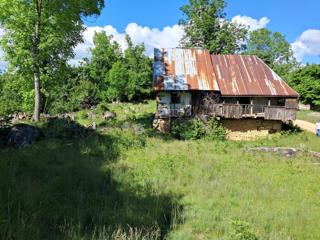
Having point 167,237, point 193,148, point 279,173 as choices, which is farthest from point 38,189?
point 193,148

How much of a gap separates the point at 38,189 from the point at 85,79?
4740 centimetres

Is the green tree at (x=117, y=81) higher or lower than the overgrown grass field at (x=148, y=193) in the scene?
higher

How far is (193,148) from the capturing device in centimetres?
2000

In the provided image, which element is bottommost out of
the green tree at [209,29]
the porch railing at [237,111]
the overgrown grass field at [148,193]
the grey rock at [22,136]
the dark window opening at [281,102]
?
the overgrown grass field at [148,193]

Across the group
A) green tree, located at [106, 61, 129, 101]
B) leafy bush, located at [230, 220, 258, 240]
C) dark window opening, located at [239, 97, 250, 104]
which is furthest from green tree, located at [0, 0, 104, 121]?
green tree, located at [106, 61, 129, 101]

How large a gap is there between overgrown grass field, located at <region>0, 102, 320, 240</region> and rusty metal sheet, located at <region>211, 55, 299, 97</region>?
10.7 metres

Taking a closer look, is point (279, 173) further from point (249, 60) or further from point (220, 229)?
point (249, 60)

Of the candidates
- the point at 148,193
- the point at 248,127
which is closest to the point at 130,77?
the point at 248,127

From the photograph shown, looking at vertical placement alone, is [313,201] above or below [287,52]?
below

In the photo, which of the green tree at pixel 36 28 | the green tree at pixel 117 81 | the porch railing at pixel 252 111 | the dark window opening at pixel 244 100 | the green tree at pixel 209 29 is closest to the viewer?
the green tree at pixel 36 28

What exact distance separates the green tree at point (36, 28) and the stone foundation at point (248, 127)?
47.4 feet

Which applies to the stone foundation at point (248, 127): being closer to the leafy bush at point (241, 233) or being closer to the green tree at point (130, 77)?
the leafy bush at point (241, 233)

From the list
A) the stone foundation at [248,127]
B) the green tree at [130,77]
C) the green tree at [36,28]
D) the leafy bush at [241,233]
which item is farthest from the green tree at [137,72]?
the leafy bush at [241,233]

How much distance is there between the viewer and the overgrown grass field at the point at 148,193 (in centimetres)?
704
